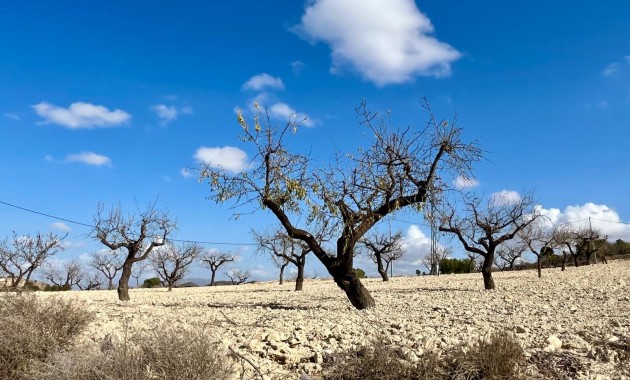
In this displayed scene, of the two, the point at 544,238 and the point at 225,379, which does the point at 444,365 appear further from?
the point at 544,238

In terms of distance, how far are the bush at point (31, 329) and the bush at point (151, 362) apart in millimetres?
1113

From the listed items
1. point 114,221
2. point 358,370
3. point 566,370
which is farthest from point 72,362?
point 114,221

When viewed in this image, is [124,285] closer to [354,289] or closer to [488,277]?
[354,289]

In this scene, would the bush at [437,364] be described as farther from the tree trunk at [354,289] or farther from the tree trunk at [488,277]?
the tree trunk at [488,277]

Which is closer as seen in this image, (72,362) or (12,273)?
(72,362)

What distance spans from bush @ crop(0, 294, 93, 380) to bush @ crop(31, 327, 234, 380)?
111 centimetres

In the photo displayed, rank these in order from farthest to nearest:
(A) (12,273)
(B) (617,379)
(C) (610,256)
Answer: (C) (610,256) < (A) (12,273) < (B) (617,379)

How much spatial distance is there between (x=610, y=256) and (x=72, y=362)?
7212cm

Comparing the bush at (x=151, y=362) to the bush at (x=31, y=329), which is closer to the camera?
the bush at (x=151, y=362)

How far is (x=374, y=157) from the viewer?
45.2 ft

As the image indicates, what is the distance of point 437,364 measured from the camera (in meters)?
6.07

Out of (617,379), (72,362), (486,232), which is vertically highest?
(486,232)

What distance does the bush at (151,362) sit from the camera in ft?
16.4

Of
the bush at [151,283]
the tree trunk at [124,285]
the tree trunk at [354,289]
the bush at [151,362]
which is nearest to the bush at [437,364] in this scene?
the bush at [151,362]
